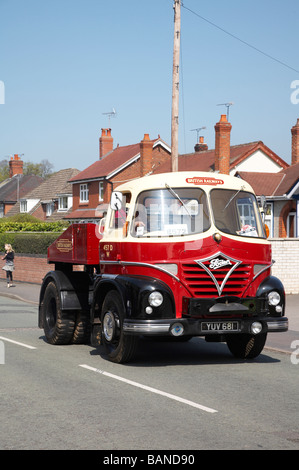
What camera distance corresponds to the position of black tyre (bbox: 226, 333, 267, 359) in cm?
1046

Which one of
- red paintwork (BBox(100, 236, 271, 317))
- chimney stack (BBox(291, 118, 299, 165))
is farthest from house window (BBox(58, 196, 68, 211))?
red paintwork (BBox(100, 236, 271, 317))

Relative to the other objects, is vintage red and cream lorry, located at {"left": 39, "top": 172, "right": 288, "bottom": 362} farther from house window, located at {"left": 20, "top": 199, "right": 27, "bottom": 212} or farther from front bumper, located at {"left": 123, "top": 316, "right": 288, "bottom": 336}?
house window, located at {"left": 20, "top": 199, "right": 27, "bottom": 212}

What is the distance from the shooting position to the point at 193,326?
9297 millimetres

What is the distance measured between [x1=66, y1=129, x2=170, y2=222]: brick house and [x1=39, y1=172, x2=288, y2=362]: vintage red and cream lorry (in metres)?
39.9

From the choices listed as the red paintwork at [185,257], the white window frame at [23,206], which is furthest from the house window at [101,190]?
the red paintwork at [185,257]

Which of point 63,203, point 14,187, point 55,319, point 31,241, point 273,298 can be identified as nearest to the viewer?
point 273,298

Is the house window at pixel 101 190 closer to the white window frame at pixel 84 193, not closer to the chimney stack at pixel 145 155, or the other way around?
the white window frame at pixel 84 193

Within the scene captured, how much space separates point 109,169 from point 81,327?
143ft

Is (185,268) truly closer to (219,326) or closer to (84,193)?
(219,326)

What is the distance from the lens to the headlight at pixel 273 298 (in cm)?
993

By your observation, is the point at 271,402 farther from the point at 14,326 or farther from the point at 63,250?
the point at 14,326

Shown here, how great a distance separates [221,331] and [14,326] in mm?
7300

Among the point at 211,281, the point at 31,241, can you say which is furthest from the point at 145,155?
the point at 211,281

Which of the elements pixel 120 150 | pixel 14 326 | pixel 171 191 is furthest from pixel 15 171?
pixel 171 191
